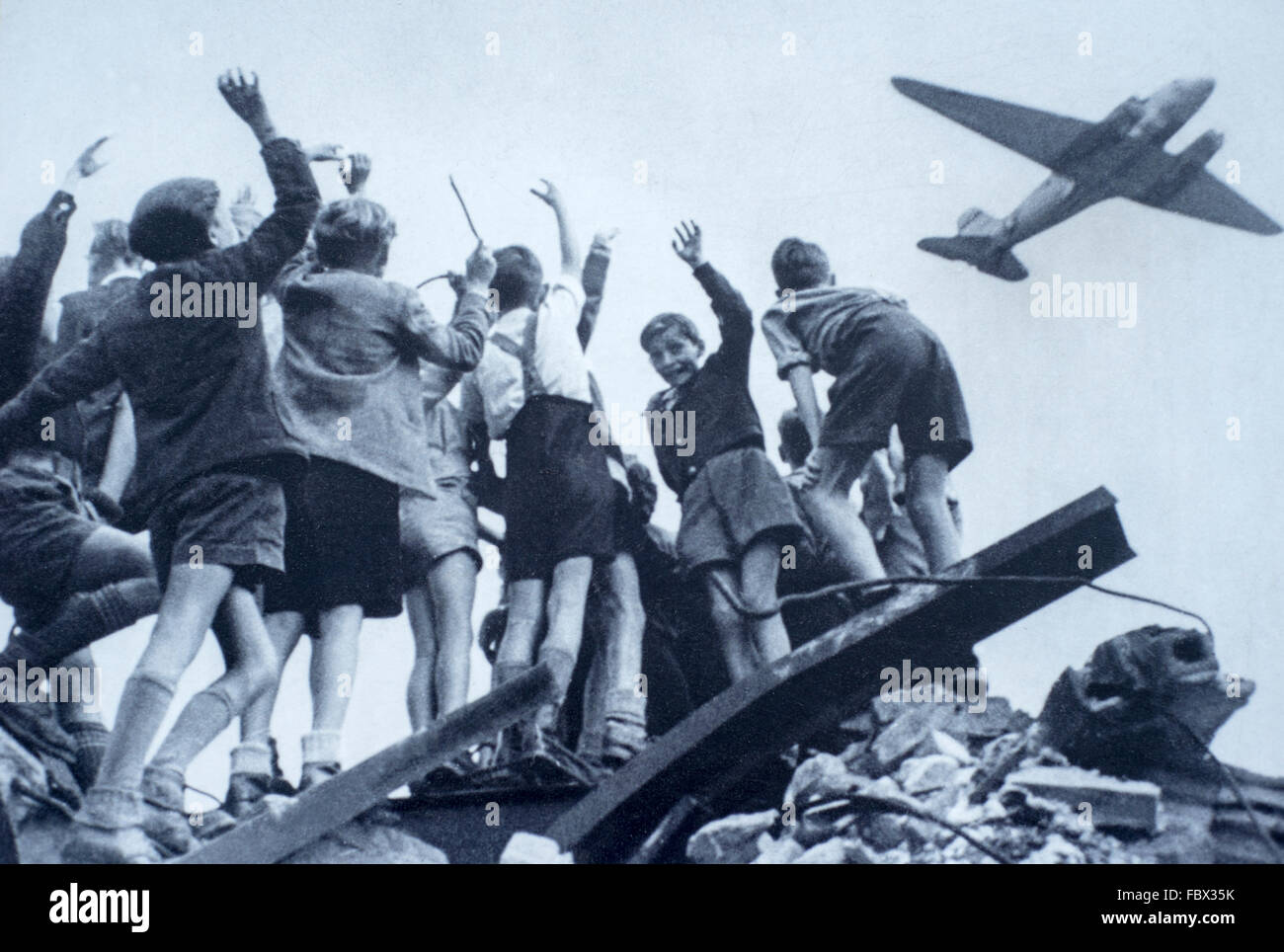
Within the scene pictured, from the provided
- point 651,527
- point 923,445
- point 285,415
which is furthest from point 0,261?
point 923,445

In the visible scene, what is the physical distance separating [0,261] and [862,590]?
3.40 meters

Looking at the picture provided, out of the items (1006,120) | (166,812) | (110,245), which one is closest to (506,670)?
(166,812)

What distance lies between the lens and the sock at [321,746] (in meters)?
5.05

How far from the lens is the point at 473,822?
16.3ft

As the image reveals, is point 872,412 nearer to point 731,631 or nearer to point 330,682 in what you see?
point 731,631

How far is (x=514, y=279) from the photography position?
6207mm

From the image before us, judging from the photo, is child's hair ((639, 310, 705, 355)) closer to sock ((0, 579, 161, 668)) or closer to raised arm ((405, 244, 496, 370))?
raised arm ((405, 244, 496, 370))

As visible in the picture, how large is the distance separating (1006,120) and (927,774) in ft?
12.7

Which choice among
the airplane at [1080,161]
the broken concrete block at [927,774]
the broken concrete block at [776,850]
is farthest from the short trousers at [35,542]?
the airplane at [1080,161]

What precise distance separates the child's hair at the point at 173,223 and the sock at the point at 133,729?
1.44 metres
